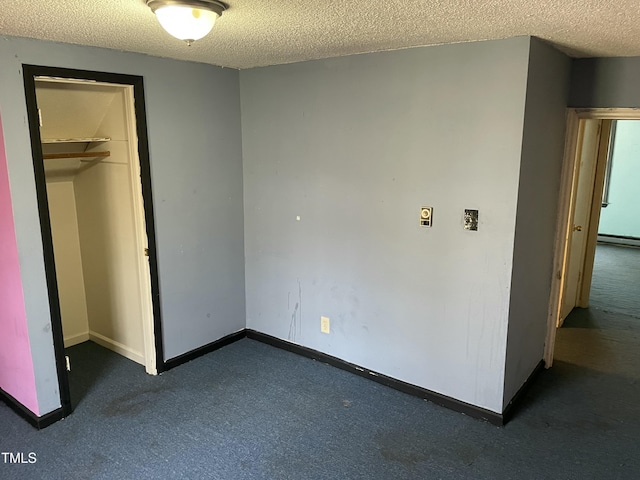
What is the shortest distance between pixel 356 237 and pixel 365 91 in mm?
954

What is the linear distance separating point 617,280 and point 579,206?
7.21 feet

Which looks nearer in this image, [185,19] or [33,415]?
[185,19]

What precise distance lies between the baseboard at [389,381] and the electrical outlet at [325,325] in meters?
0.19

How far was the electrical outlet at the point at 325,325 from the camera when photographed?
3594 mm

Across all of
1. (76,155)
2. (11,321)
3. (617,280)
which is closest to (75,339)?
(11,321)

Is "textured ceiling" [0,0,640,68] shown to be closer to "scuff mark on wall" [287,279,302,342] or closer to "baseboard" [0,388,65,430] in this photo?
"scuff mark on wall" [287,279,302,342]

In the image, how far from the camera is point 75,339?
4.00 metres

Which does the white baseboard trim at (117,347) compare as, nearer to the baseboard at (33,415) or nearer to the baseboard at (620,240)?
the baseboard at (33,415)

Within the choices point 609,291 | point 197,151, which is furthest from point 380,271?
point 609,291

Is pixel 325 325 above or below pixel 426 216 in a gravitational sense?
below

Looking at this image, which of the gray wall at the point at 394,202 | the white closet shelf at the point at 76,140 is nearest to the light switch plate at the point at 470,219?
the gray wall at the point at 394,202

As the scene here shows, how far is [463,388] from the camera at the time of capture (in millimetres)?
2992

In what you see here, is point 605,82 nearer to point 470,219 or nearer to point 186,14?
point 470,219

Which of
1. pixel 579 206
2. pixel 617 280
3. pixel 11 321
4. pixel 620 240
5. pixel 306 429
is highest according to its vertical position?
pixel 579 206
